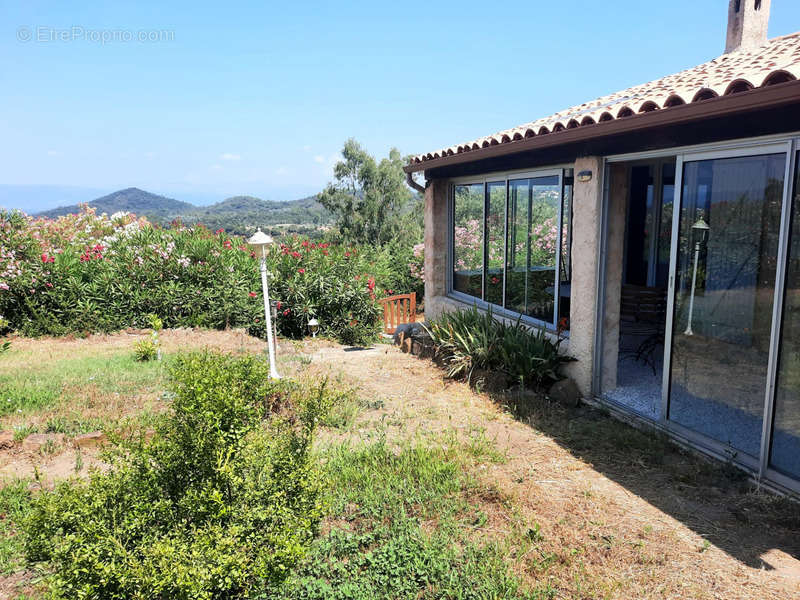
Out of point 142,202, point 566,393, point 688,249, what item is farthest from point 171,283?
point 142,202

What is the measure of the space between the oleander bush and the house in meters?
4.03

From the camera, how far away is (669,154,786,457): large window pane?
12.8ft

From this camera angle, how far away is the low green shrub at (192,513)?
2.18m

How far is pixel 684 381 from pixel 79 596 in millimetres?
4741

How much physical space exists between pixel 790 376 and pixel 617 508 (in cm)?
156

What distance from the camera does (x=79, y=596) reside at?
2117 mm

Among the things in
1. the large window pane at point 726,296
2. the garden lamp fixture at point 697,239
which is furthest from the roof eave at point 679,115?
the garden lamp fixture at point 697,239

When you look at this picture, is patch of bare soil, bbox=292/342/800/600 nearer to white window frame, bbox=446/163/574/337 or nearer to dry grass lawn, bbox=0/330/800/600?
dry grass lawn, bbox=0/330/800/600

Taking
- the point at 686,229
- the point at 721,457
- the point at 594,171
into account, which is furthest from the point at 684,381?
the point at 594,171

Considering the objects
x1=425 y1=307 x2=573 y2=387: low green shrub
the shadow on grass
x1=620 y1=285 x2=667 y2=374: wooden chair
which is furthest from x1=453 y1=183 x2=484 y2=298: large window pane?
the shadow on grass

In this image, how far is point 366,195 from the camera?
33.6m

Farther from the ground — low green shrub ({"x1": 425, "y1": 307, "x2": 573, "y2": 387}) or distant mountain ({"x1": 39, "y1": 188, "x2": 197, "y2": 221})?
distant mountain ({"x1": 39, "y1": 188, "x2": 197, "y2": 221})

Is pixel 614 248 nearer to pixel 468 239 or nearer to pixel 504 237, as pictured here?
pixel 504 237

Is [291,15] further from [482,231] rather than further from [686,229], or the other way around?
[686,229]
